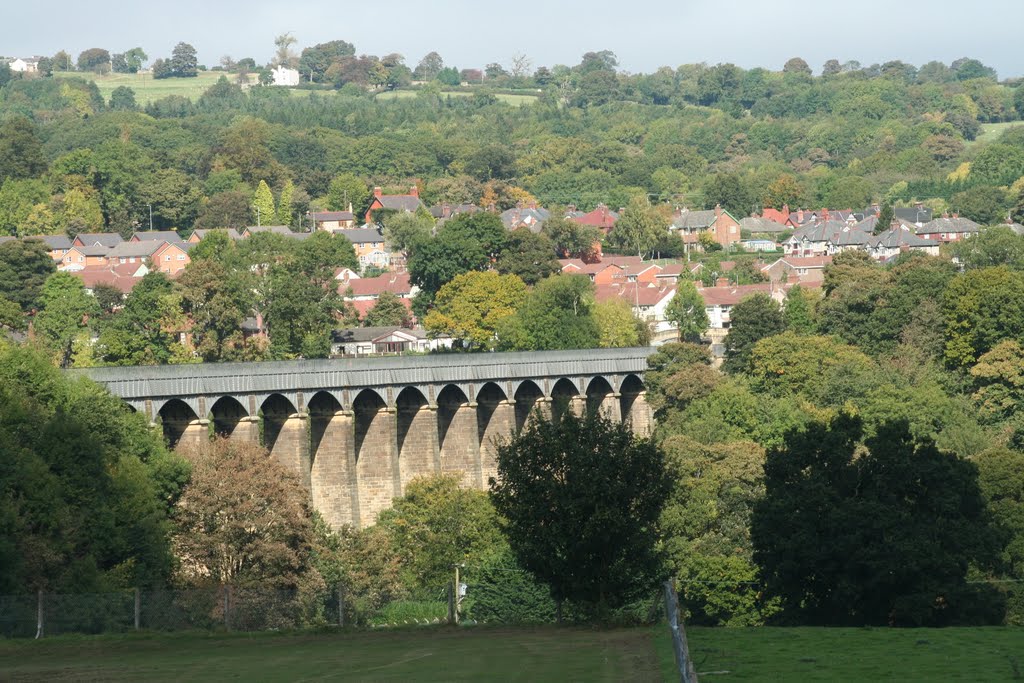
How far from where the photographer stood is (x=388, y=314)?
500ft

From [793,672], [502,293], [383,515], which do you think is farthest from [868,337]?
[793,672]

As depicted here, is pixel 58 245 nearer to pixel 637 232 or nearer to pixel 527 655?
pixel 637 232

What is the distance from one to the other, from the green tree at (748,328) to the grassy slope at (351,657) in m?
70.5

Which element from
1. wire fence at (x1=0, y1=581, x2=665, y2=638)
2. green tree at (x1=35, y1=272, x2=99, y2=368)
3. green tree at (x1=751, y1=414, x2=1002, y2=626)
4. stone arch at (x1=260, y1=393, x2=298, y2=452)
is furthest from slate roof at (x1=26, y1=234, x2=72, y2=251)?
wire fence at (x1=0, y1=581, x2=665, y2=638)

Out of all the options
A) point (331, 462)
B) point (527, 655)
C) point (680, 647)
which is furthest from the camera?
point (331, 462)

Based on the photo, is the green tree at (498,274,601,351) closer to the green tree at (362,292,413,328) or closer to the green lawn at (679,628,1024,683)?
the green tree at (362,292,413,328)

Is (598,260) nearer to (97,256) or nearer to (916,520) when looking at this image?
(97,256)

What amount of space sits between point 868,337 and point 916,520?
60.2m

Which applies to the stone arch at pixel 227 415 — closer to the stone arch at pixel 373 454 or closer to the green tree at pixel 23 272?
the stone arch at pixel 373 454

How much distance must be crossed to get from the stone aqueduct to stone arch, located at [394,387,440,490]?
5cm

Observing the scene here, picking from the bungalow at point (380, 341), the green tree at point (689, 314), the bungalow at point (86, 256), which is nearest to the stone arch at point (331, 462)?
the bungalow at point (380, 341)

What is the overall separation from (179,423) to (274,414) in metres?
6.28

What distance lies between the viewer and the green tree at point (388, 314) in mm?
151500

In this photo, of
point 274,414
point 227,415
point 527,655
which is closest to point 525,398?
point 274,414
